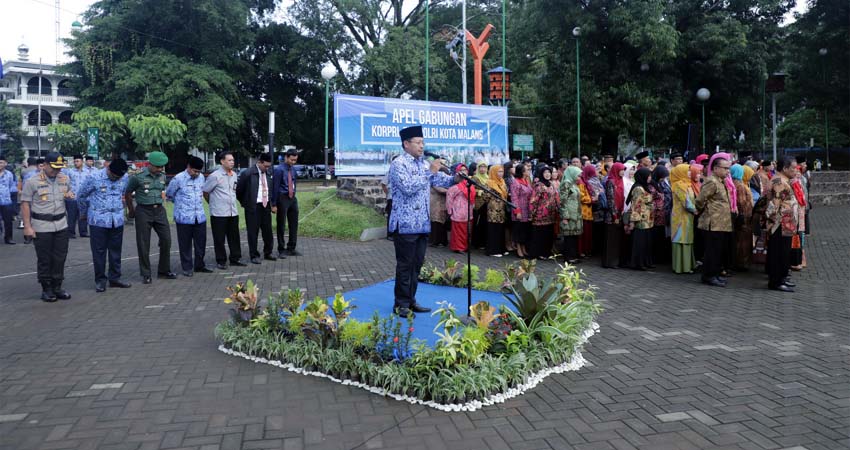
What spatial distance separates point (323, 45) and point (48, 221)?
93.7ft

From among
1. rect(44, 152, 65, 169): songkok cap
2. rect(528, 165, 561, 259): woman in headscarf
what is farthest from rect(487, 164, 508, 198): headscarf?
rect(44, 152, 65, 169): songkok cap

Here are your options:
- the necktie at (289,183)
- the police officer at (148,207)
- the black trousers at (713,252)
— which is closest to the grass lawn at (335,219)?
the necktie at (289,183)

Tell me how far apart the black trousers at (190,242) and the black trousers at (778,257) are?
793 centimetres

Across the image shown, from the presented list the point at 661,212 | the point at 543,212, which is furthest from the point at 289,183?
the point at 661,212

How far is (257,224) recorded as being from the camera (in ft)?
34.9

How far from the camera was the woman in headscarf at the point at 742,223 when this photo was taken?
31.0 ft

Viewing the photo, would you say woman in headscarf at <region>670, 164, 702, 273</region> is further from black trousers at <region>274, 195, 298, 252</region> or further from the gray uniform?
the gray uniform

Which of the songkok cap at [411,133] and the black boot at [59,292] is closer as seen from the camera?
the songkok cap at [411,133]

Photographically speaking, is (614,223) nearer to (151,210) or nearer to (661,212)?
(661,212)

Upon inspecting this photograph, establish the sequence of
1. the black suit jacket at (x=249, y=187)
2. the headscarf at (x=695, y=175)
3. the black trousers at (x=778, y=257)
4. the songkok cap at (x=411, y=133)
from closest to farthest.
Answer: the songkok cap at (x=411, y=133) < the black trousers at (x=778, y=257) < the headscarf at (x=695, y=175) < the black suit jacket at (x=249, y=187)

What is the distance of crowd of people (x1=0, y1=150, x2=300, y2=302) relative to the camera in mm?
7582

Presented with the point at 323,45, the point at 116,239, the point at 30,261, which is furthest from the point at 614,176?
the point at 323,45

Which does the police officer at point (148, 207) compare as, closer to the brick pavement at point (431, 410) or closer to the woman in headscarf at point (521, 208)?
the brick pavement at point (431, 410)

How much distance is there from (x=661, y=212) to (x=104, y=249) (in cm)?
819
